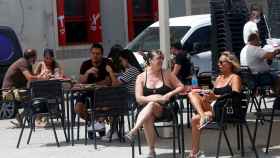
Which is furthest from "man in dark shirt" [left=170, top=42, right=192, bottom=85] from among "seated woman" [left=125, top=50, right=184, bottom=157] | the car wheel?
the car wheel

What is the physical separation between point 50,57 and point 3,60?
252cm

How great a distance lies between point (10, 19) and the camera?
2077 cm

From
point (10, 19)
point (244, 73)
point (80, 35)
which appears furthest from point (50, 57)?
point (80, 35)

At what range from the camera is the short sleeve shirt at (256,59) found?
39.3ft

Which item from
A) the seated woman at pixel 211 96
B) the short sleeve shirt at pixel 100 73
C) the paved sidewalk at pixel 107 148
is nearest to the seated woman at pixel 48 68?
the paved sidewalk at pixel 107 148

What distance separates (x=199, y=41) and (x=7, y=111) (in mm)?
4840

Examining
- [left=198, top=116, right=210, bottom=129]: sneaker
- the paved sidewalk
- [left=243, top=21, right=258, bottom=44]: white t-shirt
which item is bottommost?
the paved sidewalk

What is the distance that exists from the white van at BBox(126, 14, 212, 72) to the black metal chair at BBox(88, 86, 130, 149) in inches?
249

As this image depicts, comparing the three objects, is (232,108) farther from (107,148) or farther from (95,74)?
(95,74)

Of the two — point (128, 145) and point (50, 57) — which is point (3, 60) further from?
point (128, 145)

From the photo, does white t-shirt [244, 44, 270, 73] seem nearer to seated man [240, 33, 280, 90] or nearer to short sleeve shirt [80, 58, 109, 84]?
seated man [240, 33, 280, 90]

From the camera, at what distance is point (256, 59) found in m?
12.0

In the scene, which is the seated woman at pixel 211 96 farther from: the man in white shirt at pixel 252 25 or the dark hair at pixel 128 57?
the man in white shirt at pixel 252 25

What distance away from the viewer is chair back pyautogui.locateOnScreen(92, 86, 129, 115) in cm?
998
